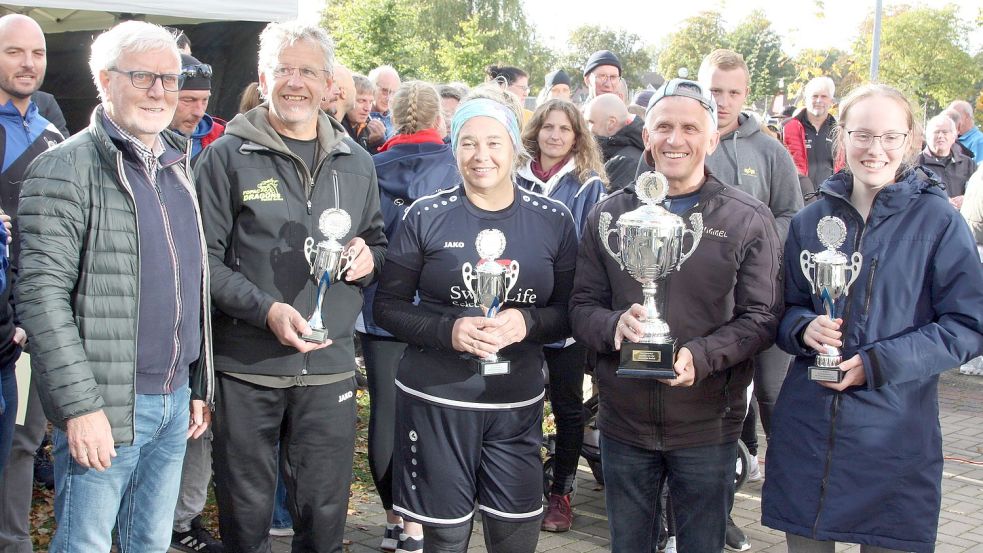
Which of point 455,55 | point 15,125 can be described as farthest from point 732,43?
point 15,125

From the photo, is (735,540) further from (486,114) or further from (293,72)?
(293,72)

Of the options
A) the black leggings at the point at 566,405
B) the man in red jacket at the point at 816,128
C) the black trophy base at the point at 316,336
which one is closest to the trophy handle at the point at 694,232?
the black trophy base at the point at 316,336

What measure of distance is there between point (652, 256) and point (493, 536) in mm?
1218

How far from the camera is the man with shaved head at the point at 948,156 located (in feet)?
34.3

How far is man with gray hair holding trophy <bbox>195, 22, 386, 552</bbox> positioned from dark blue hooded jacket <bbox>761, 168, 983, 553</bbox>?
1.74 meters

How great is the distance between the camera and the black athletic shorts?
3408 mm

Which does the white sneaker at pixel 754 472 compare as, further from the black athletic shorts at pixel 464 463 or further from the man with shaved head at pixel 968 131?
the man with shaved head at pixel 968 131

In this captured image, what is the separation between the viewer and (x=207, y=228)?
353 cm

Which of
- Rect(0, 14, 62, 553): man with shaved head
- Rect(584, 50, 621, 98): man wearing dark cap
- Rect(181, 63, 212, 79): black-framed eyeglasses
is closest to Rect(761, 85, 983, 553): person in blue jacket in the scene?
Rect(0, 14, 62, 553): man with shaved head

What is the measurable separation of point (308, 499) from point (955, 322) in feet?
7.92

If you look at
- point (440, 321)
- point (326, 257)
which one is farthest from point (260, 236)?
point (440, 321)

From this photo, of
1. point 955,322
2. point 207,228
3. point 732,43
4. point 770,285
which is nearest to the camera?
point 955,322

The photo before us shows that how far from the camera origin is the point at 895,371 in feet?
9.79

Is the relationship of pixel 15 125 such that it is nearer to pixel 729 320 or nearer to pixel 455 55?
pixel 729 320
